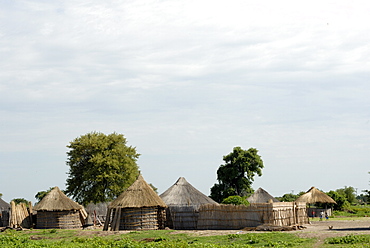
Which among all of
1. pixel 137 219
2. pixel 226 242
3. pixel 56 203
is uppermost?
pixel 56 203

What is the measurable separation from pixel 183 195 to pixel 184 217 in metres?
7.43

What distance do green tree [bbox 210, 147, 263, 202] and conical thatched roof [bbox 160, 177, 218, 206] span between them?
75.9 ft

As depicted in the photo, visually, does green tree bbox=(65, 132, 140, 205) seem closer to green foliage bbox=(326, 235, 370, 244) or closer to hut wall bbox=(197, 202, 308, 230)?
hut wall bbox=(197, 202, 308, 230)

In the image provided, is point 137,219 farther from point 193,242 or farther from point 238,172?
point 238,172

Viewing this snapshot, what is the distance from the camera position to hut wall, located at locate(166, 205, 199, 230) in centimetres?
3822

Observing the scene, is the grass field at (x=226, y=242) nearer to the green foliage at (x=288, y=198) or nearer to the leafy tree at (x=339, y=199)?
the leafy tree at (x=339, y=199)

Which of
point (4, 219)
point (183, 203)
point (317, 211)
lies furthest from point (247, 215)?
point (4, 219)

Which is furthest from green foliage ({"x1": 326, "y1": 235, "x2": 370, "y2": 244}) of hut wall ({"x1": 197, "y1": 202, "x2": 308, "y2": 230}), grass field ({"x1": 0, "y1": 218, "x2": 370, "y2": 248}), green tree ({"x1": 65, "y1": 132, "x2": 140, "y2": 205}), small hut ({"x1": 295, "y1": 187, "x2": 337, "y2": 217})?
small hut ({"x1": 295, "y1": 187, "x2": 337, "y2": 217})

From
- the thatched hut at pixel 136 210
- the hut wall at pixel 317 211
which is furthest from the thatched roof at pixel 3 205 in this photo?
the hut wall at pixel 317 211

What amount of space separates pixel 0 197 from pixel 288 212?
140 feet

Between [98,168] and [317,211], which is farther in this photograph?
[317,211]

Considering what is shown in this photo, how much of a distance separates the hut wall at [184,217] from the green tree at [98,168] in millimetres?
11444

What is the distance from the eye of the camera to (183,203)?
4522 cm

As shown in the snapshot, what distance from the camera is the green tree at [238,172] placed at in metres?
70.2
